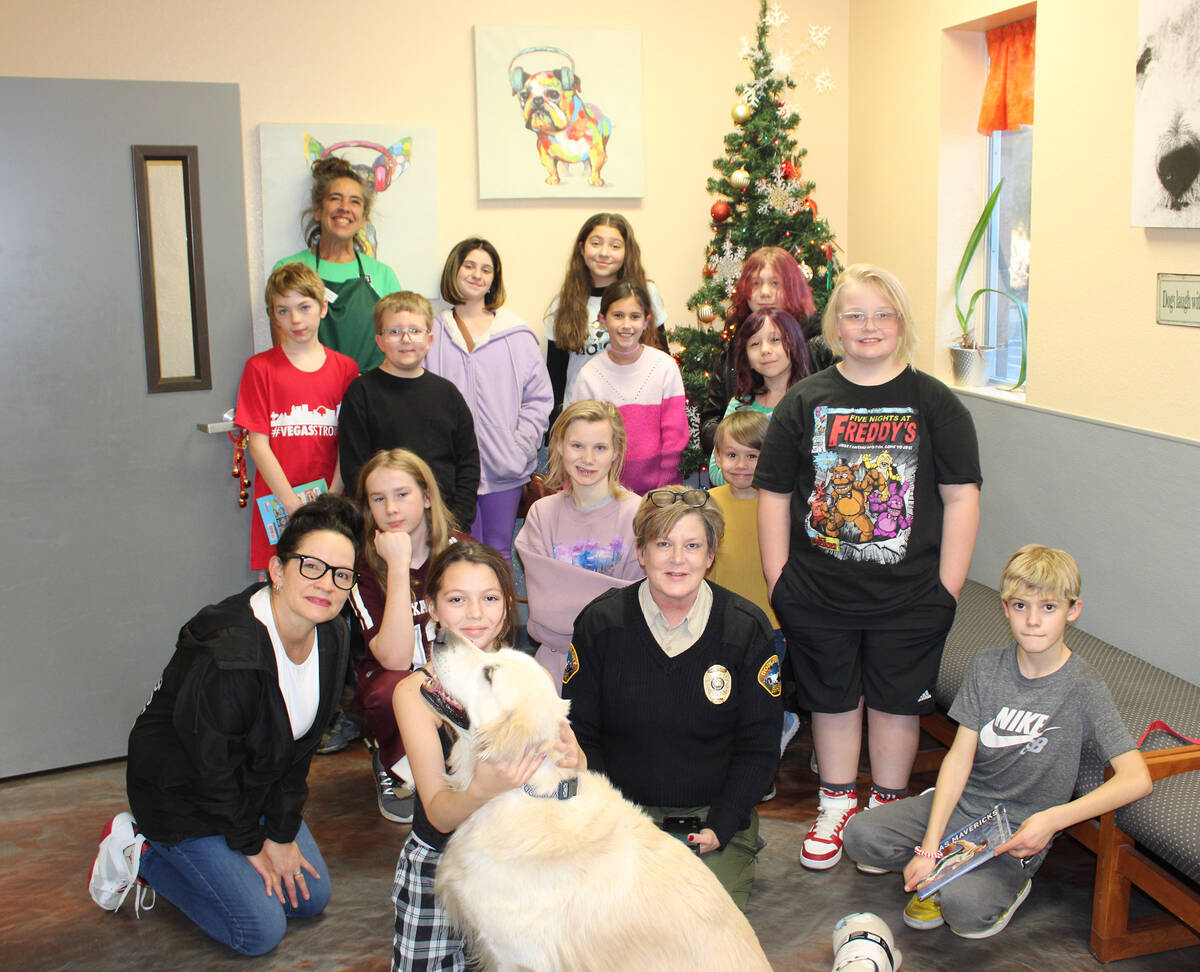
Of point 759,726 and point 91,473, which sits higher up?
point 91,473

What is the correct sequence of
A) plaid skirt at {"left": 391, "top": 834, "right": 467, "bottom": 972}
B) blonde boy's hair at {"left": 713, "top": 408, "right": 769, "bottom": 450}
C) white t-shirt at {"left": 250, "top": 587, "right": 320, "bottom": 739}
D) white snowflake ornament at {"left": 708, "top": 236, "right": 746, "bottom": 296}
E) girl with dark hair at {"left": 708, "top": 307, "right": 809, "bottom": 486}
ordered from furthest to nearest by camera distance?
white snowflake ornament at {"left": 708, "top": 236, "right": 746, "bottom": 296}, girl with dark hair at {"left": 708, "top": 307, "right": 809, "bottom": 486}, blonde boy's hair at {"left": 713, "top": 408, "right": 769, "bottom": 450}, white t-shirt at {"left": 250, "top": 587, "right": 320, "bottom": 739}, plaid skirt at {"left": 391, "top": 834, "right": 467, "bottom": 972}

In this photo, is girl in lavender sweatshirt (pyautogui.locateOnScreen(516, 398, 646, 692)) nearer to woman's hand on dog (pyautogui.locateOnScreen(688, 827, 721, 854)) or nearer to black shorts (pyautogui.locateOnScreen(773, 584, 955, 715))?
black shorts (pyautogui.locateOnScreen(773, 584, 955, 715))

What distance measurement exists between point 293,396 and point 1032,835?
265 cm

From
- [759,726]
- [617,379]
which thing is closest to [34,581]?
[617,379]

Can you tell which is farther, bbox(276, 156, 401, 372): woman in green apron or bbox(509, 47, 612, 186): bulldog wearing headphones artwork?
bbox(509, 47, 612, 186): bulldog wearing headphones artwork

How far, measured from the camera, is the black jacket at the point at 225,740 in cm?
247

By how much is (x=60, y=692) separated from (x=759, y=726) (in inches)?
105

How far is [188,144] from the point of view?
12.8 feet

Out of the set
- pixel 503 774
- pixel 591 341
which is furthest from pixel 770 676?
pixel 591 341

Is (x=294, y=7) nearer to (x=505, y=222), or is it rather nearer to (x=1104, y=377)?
(x=505, y=222)

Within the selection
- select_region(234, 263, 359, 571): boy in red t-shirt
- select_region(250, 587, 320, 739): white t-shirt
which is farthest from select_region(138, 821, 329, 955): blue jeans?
select_region(234, 263, 359, 571): boy in red t-shirt

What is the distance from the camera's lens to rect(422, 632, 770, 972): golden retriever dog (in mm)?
1864

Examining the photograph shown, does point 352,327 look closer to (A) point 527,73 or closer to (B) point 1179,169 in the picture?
(A) point 527,73

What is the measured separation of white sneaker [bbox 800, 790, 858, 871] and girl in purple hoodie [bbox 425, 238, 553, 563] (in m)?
1.61
